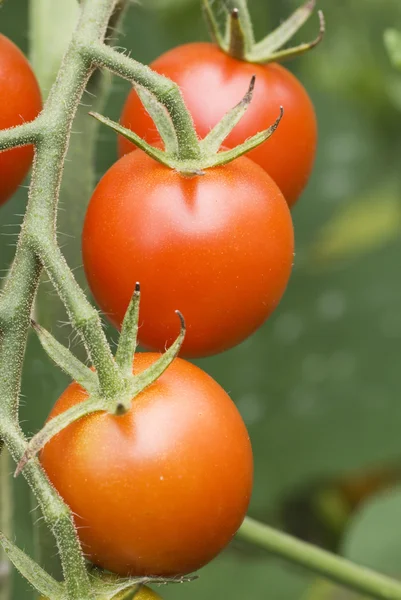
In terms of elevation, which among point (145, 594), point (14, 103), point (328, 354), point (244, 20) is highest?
point (244, 20)

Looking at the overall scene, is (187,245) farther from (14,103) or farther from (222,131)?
(14,103)

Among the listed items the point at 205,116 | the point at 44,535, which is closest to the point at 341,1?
the point at 205,116

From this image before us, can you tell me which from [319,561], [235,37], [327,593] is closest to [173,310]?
[235,37]

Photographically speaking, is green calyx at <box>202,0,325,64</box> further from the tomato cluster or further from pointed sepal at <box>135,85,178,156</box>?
pointed sepal at <box>135,85,178,156</box>

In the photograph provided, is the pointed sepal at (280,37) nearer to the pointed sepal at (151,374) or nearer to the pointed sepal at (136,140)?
the pointed sepal at (136,140)

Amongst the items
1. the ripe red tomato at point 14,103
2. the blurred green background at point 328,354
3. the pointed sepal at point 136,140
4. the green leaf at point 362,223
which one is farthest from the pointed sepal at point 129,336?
the green leaf at point 362,223

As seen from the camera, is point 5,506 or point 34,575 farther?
point 5,506

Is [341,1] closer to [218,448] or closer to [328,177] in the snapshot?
[328,177]
